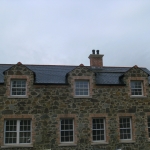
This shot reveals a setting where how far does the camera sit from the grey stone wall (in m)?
17.6

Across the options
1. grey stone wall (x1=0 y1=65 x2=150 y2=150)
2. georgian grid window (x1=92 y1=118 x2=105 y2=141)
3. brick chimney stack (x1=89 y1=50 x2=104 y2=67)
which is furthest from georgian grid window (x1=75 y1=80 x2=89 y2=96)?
brick chimney stack (x1=89 y1=50 x2=104 y2=67)

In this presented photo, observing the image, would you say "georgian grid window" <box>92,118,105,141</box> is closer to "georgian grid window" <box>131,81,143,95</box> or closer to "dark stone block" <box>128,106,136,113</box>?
"dark stone block" <box>128,106,136,113</box>

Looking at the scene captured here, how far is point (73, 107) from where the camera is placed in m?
18.4

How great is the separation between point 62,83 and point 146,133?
720 cm

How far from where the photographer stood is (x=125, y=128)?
61.7 ft

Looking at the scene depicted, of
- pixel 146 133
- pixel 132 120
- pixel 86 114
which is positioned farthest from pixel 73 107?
pixel 146 133

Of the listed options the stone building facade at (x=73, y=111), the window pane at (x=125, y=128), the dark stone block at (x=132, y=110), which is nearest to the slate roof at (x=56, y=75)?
the stone building facade at (x=73, y=111)

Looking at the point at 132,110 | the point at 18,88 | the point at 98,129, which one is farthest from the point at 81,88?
the point at 18,88

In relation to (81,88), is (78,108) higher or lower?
lower

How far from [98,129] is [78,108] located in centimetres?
209

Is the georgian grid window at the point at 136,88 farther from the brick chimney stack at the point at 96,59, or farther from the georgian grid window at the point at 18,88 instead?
the georgian grid window at the point at 18,88

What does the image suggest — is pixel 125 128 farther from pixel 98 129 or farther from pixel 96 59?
pixel 96 59

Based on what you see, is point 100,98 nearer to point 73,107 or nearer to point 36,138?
point 73,107

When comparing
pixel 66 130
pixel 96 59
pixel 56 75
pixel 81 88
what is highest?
pixel 96 59
